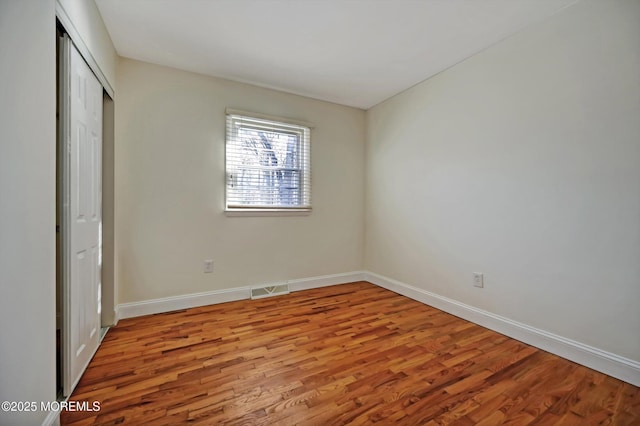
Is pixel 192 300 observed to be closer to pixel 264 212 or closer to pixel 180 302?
pixel 180 302

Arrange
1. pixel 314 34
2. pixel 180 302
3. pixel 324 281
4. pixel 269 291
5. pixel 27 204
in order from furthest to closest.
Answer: pixel 324 281
pixel 269 291
pixel 180 302
pixel 314 34
pixel 27 204

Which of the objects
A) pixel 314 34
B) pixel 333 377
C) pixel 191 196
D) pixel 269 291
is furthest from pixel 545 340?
pixel 191 196

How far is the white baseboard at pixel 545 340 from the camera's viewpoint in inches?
67.2

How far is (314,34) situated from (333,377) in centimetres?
260

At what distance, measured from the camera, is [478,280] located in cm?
254

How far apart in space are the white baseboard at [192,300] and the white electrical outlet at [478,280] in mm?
1819

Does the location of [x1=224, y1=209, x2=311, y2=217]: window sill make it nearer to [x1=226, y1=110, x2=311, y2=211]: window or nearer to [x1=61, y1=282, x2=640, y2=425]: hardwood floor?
[x1=226, y1=110, x2=311, y2=211]: window

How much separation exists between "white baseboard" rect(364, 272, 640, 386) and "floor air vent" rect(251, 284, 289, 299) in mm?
1554

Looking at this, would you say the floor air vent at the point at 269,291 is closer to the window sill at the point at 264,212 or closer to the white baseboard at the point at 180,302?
the white baseboard at the point at 180,302

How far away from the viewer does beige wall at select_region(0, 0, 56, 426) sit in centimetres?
98

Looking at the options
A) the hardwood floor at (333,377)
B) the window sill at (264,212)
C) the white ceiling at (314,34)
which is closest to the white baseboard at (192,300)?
the hardwood floor at (333,377)

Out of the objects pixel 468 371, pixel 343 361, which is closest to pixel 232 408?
pixel 343 361

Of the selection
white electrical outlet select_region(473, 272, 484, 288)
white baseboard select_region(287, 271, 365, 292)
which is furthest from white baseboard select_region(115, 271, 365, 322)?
white electrical outlet select_region(473, 272, 484, 288)

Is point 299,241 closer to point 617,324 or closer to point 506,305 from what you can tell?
point 506,305
